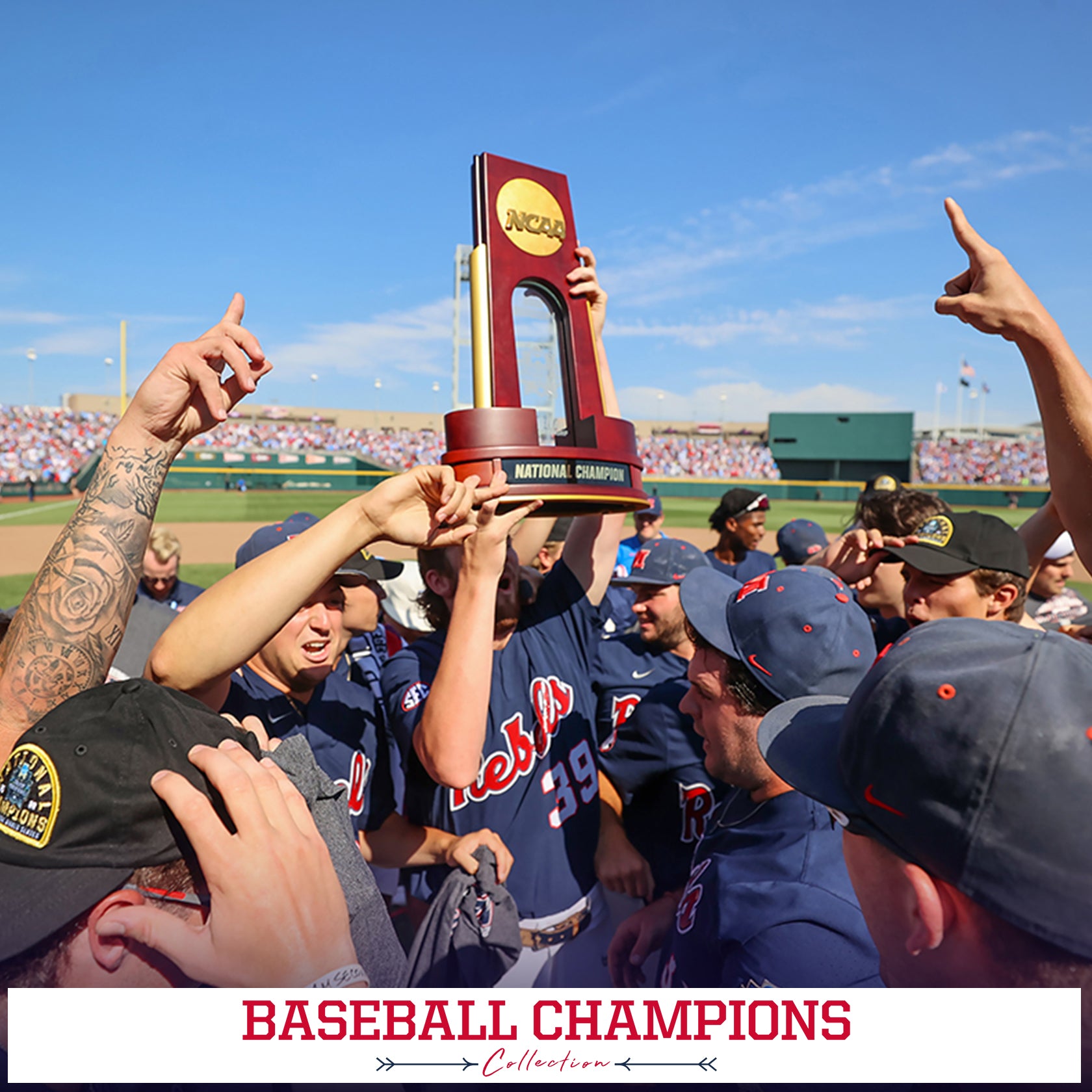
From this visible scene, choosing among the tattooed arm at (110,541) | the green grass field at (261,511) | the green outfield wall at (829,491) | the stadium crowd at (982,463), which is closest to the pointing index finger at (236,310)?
→ the tattooed arm at (110,541)

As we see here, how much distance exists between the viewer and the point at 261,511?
26.3m

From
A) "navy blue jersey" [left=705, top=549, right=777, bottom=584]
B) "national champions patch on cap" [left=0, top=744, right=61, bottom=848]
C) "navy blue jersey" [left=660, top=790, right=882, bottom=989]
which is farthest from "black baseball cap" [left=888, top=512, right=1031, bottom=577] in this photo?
"national champions patch on cap" [left=0, top=744, right=61, bottom=848]

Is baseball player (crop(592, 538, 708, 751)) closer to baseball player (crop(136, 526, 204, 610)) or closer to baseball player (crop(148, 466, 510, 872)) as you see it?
baseball player (crop(148, 466, 510, 872))

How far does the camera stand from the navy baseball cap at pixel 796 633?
1926mm

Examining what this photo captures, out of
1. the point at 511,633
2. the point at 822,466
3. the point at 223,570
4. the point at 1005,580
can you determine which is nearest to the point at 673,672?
the point at 511,633

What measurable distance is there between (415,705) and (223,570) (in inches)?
515

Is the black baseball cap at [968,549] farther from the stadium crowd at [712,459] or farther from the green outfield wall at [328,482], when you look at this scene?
the stadium crowd at [712,459]

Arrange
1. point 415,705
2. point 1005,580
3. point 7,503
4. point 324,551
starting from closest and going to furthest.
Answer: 1. point 324,551
2. point 415,705
3. point 1005,580
4. point 7,503

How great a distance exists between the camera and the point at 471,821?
264 centimetres

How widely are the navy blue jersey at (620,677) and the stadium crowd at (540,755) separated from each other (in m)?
0.01

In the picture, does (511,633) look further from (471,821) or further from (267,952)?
(267,952)

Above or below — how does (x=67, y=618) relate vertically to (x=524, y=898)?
above

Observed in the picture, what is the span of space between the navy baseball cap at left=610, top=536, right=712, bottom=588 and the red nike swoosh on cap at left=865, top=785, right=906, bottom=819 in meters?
2.57

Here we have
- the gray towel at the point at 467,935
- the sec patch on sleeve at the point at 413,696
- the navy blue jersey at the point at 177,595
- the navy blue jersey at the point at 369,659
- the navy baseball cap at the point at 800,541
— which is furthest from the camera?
the navy baseball cap at the point at 800,541
